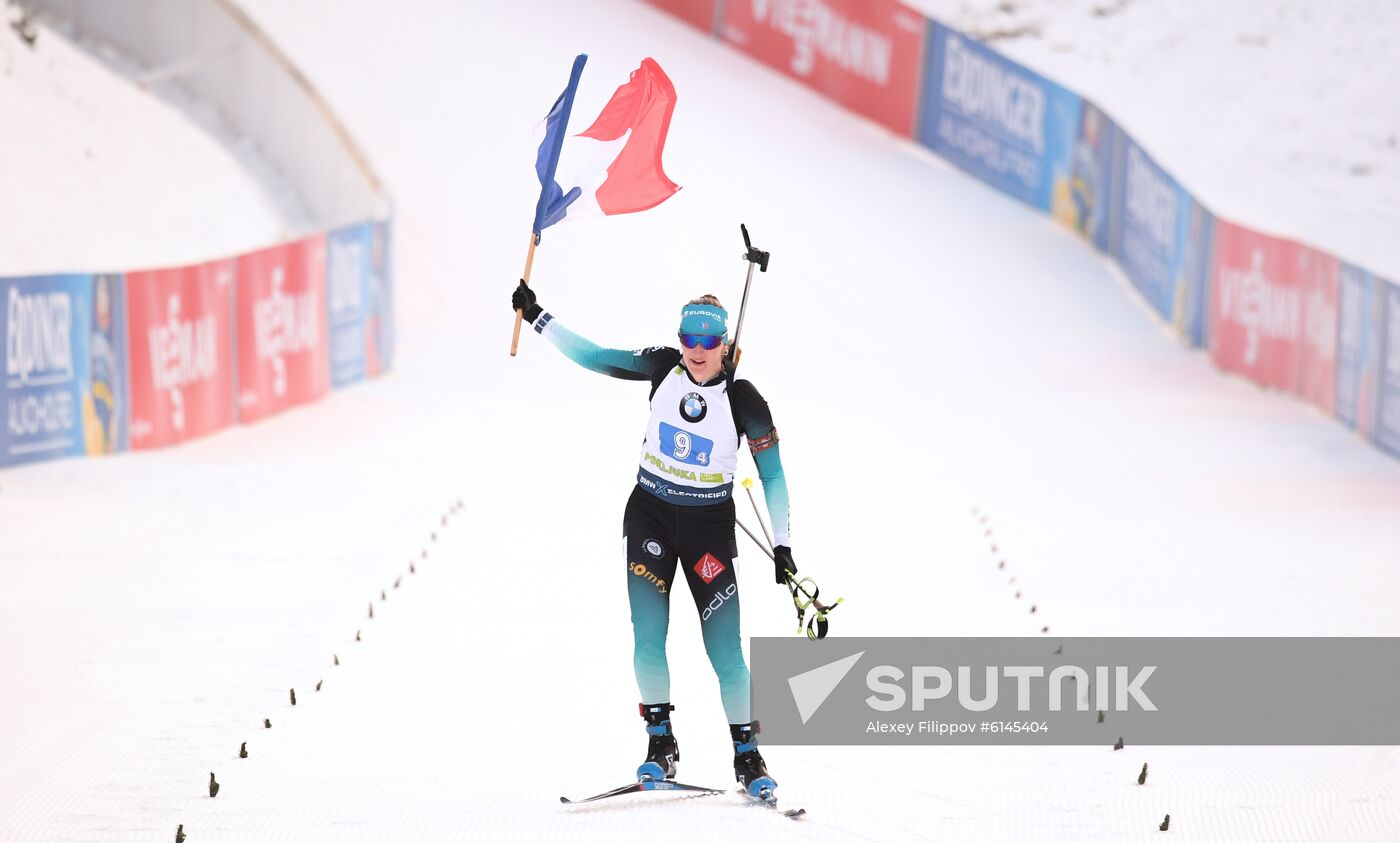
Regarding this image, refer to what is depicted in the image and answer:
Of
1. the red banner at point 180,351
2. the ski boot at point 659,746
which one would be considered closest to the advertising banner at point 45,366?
the red banner at point 180,351

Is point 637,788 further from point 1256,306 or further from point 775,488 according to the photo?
point 1256,306

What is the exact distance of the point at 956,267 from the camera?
25328 mm

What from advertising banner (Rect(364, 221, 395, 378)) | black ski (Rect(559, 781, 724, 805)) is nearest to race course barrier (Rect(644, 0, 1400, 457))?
advertising banner (Rect(364, 221, 395, 378))

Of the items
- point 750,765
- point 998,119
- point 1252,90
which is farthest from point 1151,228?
point 750,765

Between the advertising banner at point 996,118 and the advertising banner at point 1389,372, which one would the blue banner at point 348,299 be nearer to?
the advertising banner at point 996,118

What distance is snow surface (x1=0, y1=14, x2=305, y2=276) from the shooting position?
21125 mm

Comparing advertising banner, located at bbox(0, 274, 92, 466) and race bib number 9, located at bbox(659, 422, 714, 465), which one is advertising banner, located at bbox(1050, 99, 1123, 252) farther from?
race bib number 9, located at bbox(659, 422, 714, 465)

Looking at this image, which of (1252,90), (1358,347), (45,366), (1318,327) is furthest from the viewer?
(1252,90)

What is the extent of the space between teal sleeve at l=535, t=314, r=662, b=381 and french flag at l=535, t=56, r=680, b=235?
2.23ft

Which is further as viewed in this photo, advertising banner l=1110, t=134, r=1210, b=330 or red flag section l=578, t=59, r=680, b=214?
advertising banner l=1110, t=134, r=1210, b=330

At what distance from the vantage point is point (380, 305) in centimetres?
2130

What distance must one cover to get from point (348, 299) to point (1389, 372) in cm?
1079

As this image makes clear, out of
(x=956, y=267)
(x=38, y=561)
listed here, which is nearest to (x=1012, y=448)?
(x=956, y=267)

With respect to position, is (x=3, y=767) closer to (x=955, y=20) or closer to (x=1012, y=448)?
(x=1012, y=448)
